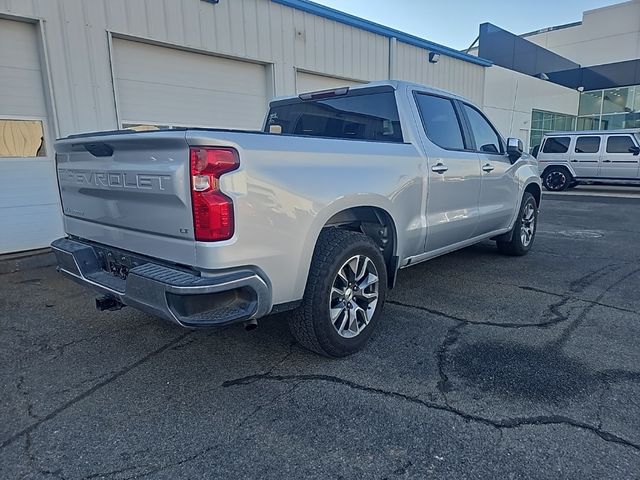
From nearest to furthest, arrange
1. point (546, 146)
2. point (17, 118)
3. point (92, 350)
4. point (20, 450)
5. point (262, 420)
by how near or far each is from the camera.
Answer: point (20, 450)
point (262, 420)
point (92, 350)
point (17, 118)
point (546, 146)

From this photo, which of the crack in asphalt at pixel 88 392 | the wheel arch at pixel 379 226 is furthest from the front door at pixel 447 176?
the crack in asphalt at pixel 88 392

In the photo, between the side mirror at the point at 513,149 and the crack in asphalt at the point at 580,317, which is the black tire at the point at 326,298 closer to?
the crack in asphalt at the point at 580,317

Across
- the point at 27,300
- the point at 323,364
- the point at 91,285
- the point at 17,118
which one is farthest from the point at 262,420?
the point at 17,118

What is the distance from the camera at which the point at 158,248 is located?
2.64 meters

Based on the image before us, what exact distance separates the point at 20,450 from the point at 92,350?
122 centimetres

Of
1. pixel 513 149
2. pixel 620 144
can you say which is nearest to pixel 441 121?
pixel 513 149

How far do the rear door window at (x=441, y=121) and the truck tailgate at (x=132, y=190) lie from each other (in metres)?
2.51

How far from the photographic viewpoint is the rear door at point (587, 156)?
1537cm

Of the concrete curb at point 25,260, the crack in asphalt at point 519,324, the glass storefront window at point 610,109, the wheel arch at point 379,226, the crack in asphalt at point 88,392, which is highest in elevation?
the glass storefront window at point 610,109

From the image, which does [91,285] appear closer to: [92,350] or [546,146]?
[92,350]

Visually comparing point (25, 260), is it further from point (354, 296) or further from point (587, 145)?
point (587, 145)

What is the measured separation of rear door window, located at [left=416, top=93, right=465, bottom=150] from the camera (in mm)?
4117

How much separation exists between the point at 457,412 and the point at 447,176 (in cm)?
230

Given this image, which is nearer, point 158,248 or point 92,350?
point 158,248
